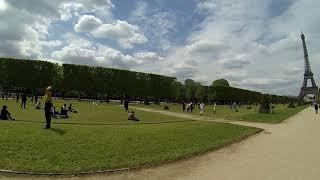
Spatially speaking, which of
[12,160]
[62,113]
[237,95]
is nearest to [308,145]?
[12,160]

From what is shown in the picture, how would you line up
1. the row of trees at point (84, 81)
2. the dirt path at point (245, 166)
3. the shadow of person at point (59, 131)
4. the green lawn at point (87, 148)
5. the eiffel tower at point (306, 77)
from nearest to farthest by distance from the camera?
the dirt path at point (245, 166), the green lawn at point (87, 148), the shadow of person at point (59, 131), the row of trees at point (84, 81), the eiffel tower at point (306, 77)

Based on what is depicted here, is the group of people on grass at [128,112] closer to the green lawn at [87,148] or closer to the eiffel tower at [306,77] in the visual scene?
the green lawn at [87,148]

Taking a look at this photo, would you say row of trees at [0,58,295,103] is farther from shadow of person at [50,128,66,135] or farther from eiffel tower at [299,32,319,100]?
eiffel tower at [299,32,319,100]

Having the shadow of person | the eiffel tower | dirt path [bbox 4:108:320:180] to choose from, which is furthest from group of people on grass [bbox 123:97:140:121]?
the eiffel tower

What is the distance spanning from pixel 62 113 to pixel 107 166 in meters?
16.7

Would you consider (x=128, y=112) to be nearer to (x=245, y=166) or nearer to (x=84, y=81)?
(x=245, y=166)

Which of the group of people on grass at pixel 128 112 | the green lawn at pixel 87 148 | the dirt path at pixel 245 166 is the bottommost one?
Answer: the dirt path at pixel 245 166

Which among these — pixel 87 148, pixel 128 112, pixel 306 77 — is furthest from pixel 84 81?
pixel 306 77

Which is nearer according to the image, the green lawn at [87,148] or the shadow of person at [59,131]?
the green lawn at [87,148]

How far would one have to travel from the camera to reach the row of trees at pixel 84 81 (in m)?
66.0

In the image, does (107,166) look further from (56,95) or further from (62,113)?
(56,95)

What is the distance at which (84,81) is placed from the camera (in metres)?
72.4

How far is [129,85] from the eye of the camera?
78.1 meters

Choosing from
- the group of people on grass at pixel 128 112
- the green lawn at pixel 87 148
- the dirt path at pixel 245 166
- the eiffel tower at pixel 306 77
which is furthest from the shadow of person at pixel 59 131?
the eiffel tower at pixel 306 77
